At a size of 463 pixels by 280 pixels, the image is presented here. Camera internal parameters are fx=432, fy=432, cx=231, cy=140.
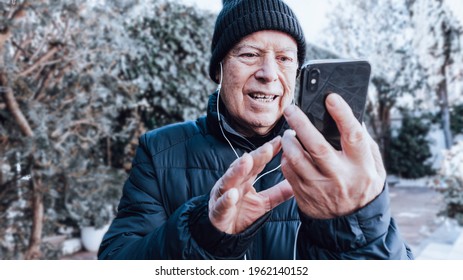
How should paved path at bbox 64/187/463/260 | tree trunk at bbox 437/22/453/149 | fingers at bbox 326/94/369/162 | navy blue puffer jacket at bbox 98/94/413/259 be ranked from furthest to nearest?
tree trunk at bbox 437/22/453/149 → paved path at bbox 64/187/463/260 → navy blue puffer jacket at bbox 98/94/413/259 → fingers at bbox 326/94/369/162

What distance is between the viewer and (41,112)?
2.59 metres

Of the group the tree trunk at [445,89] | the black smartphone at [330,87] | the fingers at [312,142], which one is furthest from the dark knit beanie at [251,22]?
the tree trunk at [445,89]

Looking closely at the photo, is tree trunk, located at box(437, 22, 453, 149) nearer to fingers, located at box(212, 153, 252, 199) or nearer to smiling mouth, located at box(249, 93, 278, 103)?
smiling mouth, located at box(249, 93, 278, 103)

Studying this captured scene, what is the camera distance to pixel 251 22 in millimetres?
1057

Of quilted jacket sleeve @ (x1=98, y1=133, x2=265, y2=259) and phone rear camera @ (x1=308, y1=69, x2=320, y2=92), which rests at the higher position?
phone rear camera @ (x1=308, y1=69, x2=320, y2=92)

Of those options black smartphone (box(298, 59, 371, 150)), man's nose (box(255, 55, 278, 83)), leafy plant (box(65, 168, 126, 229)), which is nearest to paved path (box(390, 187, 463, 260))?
leafy plant (box(65, 168, 126, 229))

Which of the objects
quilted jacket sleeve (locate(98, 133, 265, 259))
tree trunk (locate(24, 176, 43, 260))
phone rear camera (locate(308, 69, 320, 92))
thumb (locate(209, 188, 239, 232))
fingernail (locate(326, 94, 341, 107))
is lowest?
tree trunk (locate(24, 176, 43, 260))

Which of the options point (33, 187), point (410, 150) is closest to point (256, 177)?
point (33, 187)

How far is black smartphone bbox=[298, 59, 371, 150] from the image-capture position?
28.6 inches

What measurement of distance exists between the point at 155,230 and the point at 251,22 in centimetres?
54

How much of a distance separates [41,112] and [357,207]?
2.32m

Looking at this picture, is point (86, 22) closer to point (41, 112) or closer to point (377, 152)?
point (41, 112)

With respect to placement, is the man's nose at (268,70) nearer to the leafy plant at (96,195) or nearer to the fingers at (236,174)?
the fingers at (236,174)
